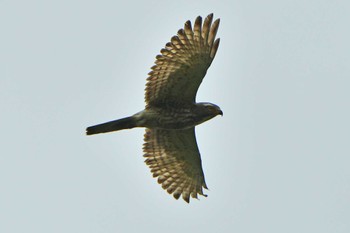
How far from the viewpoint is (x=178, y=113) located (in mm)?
20969

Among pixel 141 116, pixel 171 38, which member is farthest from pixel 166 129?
pixel 171 38

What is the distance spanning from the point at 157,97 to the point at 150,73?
0.55 m

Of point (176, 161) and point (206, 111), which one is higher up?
point (206, 111)

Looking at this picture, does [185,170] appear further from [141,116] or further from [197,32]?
[197,32]

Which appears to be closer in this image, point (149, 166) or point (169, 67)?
point (169, 67)

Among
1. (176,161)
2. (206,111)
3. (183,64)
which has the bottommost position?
(176,161)

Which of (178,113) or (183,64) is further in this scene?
(178,113)

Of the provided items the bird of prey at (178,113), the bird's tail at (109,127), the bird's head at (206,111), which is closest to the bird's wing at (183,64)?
the bird of prey at (178,113)

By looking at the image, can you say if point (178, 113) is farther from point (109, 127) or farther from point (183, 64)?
point (109, 127)

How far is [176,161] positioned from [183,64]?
8.56 ft

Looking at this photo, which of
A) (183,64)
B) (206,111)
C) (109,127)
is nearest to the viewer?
(183,64)

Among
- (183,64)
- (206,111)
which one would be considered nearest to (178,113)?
(206,111)

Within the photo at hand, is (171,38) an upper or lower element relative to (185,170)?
upper

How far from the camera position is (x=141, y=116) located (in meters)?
20.9
